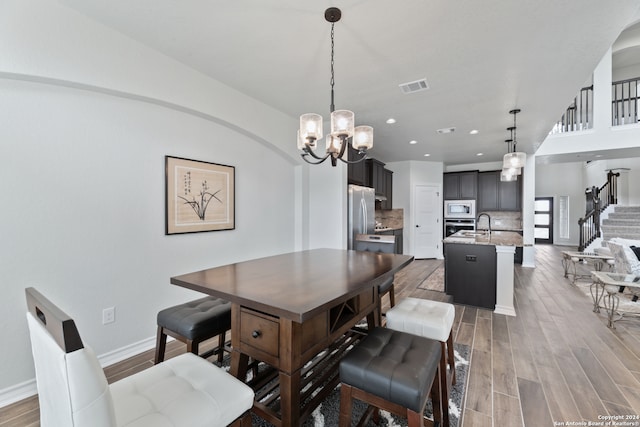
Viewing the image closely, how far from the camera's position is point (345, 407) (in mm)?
1287

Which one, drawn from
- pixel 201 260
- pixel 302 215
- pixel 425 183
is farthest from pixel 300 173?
pixel 425 183

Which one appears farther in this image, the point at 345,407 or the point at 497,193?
the point at 497,193

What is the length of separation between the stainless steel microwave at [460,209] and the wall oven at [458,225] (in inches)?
4.4

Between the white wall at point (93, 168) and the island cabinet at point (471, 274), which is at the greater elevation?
the white wall at point (93, 168)

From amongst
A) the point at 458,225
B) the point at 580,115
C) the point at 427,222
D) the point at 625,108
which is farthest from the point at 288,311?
the point at 625,108

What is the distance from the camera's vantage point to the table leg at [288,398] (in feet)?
4.17

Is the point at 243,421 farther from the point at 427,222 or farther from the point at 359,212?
the point at 427,222

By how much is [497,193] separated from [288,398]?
24.5 feet

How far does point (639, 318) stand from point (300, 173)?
4.59 m

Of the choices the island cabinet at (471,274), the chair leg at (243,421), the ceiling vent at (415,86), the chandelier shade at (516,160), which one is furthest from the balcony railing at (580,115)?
the chair leg at (243,421)

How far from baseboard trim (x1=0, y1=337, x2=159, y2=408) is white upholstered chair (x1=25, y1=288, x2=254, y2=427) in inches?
52.6

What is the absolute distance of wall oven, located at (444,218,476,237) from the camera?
23.3ft

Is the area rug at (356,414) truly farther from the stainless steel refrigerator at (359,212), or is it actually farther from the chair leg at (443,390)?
the stainless steel refrigerator at (359,212)

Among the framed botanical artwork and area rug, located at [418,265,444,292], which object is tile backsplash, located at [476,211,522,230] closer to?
area rug, located at [418,265,444,292]
